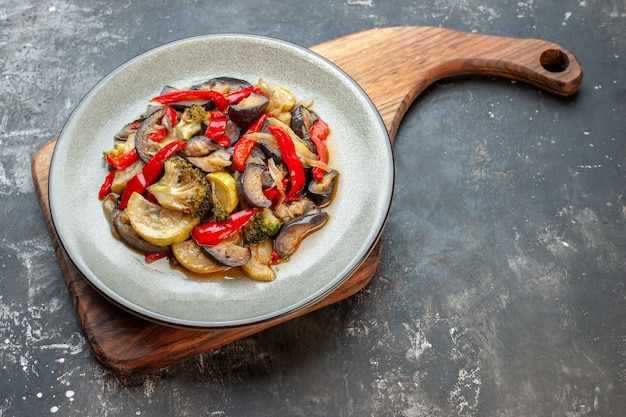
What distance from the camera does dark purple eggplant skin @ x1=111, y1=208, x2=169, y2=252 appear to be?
139 inches

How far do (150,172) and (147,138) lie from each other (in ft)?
0.77

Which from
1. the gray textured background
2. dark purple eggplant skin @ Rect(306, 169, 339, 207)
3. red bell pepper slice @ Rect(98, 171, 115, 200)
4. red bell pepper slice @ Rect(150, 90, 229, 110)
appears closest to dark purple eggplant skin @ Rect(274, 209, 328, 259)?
dark purple eggplant skin @ Rect(306, 169, 339, 207)

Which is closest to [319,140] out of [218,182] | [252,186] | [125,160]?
→ [252,186]

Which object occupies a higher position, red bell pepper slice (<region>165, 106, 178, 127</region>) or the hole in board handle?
red bell pepper slice (<region>165, 106, 178, 127</region>)

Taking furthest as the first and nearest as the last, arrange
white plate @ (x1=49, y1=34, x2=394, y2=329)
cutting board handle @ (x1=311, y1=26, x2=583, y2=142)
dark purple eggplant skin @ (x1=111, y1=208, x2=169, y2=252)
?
cutting board handle @ (x1=311, y1=26, x2=583, y2=142)
dark purple eggplant skin @ (x1=111, y1=208, x2=169, y2=252)
white plate @ (x1=49, y1=34, x2=394, y2=329)

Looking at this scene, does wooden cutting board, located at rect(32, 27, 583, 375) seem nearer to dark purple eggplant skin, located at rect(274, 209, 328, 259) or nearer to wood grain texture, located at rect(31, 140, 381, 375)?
wood grain texture, located at rect(31, 140, 381, 375)

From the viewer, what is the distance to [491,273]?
13.6 ft

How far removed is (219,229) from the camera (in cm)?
348

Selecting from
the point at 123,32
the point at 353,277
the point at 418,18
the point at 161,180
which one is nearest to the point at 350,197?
the point at 353,277

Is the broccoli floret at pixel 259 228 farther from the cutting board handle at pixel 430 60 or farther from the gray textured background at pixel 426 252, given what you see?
the cutting board handle at pixel 430 60

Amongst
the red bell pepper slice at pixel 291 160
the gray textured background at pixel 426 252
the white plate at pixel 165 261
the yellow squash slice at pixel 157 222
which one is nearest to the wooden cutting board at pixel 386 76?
the gray textured background at pixel 426 252

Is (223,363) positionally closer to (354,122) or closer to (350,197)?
(350,197)

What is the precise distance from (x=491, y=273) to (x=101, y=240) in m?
2.32

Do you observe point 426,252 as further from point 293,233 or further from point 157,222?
point 157,222
